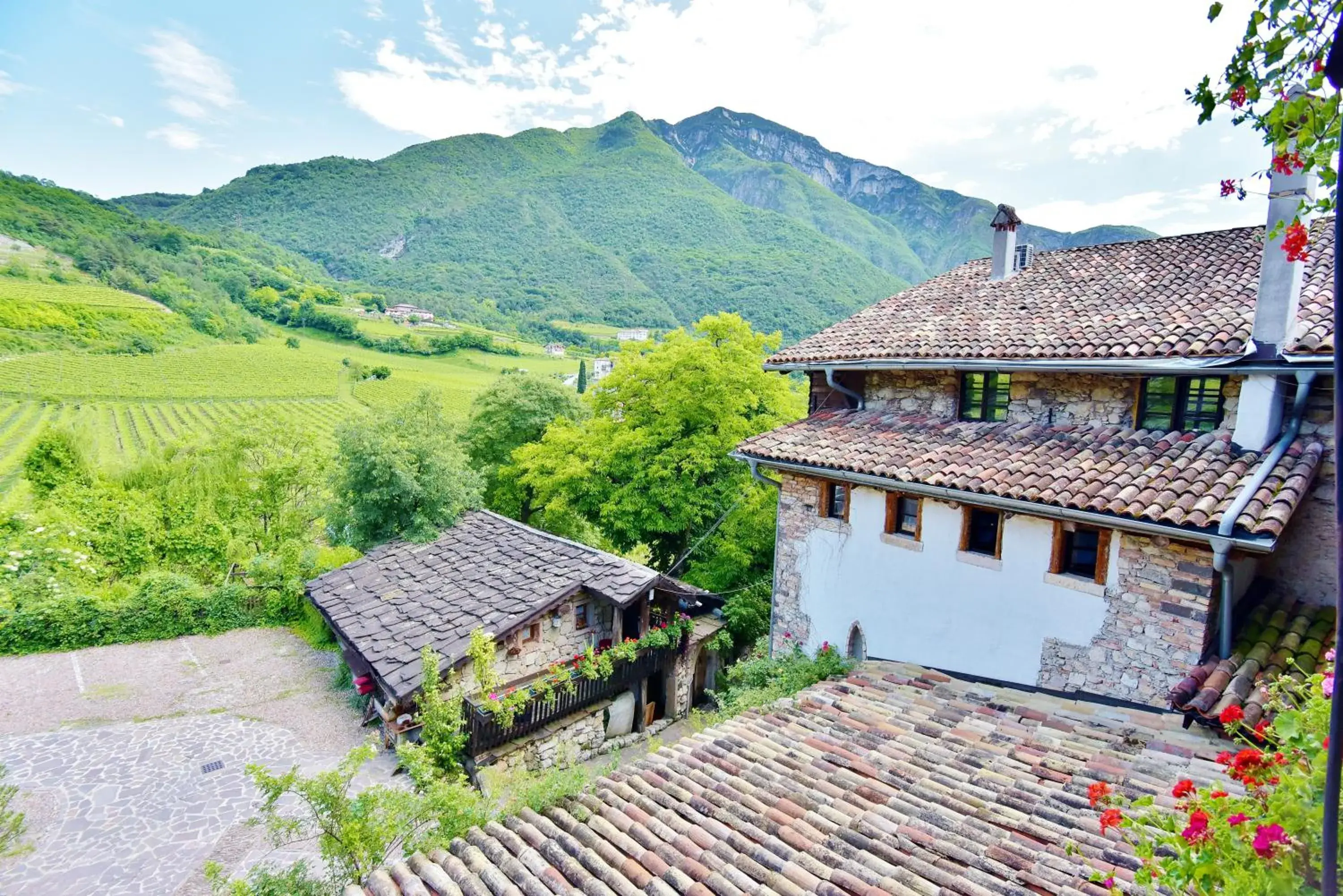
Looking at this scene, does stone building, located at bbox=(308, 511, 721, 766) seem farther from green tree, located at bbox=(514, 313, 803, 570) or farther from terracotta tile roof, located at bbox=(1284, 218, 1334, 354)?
terracotta tile roof, located at bbox=(1284, 218, 1334, 354)

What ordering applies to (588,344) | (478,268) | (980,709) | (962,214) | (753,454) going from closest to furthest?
1. (980,709)
2. (753,454)
3. (588,344)
4. (478,268)
5. (962,214)

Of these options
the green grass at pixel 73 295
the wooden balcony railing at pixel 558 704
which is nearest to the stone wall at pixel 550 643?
the wooden balcony railing at pixel 558 704

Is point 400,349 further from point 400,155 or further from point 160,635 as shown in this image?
point 400,155

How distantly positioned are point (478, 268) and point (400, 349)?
5201 cm

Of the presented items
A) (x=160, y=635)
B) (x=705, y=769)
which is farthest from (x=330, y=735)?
(x=705, y=769)

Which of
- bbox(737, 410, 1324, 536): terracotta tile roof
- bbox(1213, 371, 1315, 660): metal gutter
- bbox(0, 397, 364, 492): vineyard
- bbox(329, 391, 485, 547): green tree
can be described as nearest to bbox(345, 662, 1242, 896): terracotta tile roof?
bbox(1213, 371, 1315, 660): metal gutter

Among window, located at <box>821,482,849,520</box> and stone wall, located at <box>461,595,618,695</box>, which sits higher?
window, located at <box>821,482,849,520</box>

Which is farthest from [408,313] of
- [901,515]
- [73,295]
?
[901,515]

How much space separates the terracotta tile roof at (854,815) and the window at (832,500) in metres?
3.46

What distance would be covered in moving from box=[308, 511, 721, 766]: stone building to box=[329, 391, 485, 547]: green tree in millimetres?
722

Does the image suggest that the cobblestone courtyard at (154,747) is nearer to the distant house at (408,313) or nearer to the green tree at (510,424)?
the green tree at (510,424)

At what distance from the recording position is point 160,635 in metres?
17.1

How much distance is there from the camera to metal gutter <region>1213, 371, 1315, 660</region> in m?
6.02

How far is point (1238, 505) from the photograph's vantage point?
6.08 metres
